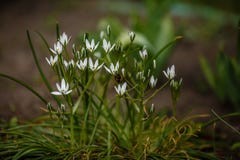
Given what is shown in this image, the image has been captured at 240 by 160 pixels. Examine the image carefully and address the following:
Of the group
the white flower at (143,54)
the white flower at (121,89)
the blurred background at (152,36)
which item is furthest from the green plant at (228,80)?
the white flower at (121,89)

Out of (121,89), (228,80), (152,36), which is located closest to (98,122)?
(121,89)

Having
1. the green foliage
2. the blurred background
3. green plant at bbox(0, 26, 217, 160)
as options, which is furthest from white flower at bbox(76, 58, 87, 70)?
the green foliage

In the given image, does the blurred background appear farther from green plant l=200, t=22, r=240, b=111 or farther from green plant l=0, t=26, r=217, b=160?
green plant l=0, t=26, r=217, b=160

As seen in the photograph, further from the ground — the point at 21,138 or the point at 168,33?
the point at 168,33

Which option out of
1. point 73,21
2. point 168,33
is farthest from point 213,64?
point 73,21

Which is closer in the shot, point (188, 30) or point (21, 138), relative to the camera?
point (21, 138)

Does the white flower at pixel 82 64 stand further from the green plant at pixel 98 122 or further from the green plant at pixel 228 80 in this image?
the green plant at pixel 228 80

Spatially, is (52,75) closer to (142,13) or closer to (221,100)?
(221,100)

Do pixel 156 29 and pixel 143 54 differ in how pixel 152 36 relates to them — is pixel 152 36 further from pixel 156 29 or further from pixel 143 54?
pixel 143 54
